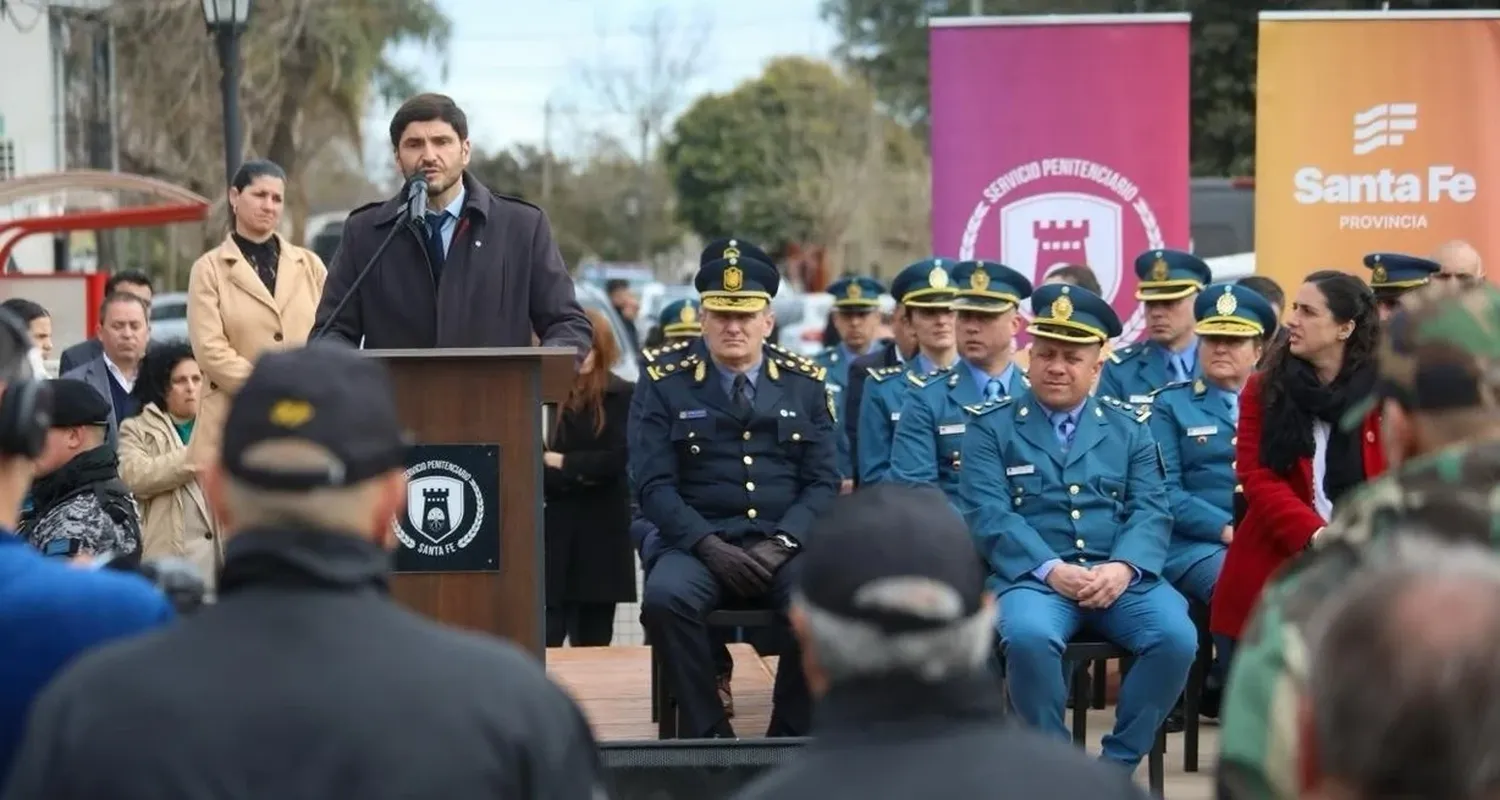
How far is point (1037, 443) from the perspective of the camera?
7.21 meters

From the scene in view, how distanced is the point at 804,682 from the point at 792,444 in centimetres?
88

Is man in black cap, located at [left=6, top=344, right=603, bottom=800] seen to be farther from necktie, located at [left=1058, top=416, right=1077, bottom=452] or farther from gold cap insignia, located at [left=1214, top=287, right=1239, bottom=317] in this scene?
gold cap insignia, located at [left=1214, top=287, right=1239, bottom=317]

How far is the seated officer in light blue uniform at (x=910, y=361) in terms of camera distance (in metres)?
8.62

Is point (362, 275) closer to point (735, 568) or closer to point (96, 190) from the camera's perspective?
point (735, 568)

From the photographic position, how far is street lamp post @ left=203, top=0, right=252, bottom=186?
1261 cm

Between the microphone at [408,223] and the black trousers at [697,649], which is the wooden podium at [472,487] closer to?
the microphone at [408,223]

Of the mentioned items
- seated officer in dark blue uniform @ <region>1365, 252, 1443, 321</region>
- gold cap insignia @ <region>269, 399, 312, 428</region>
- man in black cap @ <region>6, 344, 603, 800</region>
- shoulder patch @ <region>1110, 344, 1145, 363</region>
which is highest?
seated officer in dark blue uniform @ <region>1365, 252, 1443, 321</region>

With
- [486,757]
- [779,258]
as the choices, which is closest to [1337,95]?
[486,757]

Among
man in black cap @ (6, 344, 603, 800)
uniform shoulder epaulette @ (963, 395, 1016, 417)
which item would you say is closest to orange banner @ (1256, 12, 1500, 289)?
uniform shoulder epaulette @ (963, 395, 1016, 417)

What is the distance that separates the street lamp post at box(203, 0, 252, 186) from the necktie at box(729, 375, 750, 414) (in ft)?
18.9

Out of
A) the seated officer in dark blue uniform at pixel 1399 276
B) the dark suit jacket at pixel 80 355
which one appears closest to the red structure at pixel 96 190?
the dark suit jacket at pixel 80 355

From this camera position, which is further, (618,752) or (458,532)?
(618,752)

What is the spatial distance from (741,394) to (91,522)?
243cm

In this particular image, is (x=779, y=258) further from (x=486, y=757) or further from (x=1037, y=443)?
(x=486, y=757)
